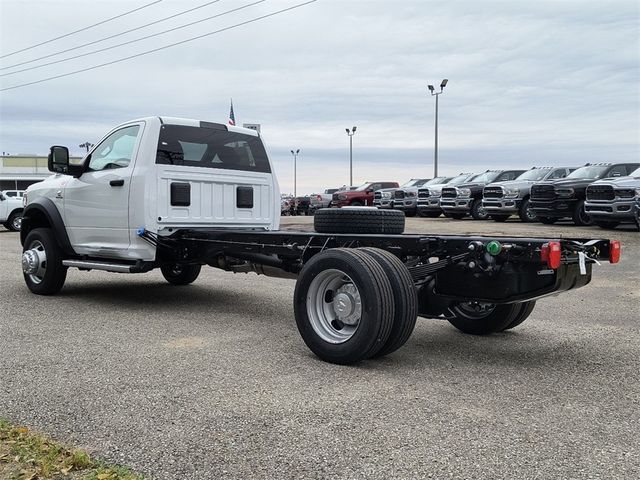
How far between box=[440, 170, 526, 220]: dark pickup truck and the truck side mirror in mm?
16576

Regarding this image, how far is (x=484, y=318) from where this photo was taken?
5832 mm

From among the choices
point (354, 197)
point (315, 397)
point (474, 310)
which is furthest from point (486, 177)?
point (315, 397)

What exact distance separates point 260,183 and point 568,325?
4.00m

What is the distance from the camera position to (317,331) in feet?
16.5

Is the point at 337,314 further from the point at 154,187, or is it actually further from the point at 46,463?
the point at 154,187

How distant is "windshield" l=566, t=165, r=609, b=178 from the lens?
1807cm

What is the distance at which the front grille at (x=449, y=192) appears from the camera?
23.3 metres

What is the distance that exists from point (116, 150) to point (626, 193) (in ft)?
40.1

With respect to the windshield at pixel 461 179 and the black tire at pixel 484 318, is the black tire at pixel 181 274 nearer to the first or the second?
the black tire at pixel 484 318

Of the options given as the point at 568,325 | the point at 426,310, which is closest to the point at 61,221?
the point at 426,310

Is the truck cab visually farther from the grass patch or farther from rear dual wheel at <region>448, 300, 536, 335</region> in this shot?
the grass patch

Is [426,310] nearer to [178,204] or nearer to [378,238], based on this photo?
[378,238]

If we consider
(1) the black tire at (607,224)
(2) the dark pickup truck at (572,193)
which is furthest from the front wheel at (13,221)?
(1) the black tire at (607,224)

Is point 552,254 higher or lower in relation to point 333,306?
higher
